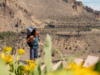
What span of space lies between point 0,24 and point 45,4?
27595 millimetres

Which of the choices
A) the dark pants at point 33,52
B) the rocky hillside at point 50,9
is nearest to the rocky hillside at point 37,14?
the rocky hillside at point 50,9

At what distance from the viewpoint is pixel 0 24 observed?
Result: 2112 centimetres

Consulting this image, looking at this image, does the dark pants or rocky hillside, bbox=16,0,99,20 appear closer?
the dark pants

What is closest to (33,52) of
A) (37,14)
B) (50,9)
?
(37,14)

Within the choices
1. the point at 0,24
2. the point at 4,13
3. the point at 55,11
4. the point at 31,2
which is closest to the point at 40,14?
the point at 55,11

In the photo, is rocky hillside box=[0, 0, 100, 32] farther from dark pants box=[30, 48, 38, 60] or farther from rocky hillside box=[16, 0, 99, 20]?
dark pants box=[30, 48, 38, 60]

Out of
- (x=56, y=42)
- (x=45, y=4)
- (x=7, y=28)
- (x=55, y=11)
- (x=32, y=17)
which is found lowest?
(x=56, y=42)

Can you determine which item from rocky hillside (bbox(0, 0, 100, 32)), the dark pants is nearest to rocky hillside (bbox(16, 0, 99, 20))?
rocky hillside (bbox(0, 0, 100, 32))

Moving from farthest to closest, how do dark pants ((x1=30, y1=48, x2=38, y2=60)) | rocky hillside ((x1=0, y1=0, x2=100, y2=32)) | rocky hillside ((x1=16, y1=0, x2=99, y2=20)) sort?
rocky hillside ((x1=16, y1=0, x2=99, y2=20)) < rocky hillside ((x1=0, y1=0, x2=100, y2=32)) < dark pants ((x1=30, y1=48, x2=38, y2=60))

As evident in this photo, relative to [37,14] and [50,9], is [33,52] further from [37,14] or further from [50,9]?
[50,9]

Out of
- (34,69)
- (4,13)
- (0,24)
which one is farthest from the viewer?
(4,13)

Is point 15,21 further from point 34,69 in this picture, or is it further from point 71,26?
point 34,69

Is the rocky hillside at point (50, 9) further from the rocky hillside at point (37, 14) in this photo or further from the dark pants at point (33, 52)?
the dark pants at point (33, 52)

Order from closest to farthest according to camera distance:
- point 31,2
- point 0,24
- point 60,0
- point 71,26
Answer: point 0,24 < point 71,26 < point 31,2 < point 60,0
